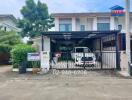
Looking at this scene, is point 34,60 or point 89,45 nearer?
point 34,60

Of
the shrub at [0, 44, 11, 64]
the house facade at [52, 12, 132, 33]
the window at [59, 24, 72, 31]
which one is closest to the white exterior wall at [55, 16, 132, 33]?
the house facade at [52, 12, 132, 33]

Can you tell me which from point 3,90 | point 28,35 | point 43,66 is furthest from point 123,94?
point 28,35

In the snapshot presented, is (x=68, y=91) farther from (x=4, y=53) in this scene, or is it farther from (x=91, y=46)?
(x=91, y=46)

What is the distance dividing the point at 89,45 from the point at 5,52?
11.5 metres

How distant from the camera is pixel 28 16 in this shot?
46250 millimetres

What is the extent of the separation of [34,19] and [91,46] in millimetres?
18067

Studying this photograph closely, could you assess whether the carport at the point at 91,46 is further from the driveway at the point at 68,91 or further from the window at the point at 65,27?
the driveway at the point at 68,91

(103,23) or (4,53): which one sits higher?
(103,23)

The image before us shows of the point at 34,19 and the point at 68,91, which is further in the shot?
the point at 34,19

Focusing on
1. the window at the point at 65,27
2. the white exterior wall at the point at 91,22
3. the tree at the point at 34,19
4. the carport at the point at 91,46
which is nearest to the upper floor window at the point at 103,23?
the white exterior wall at the point at 91,22

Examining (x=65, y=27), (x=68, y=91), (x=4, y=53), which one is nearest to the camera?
(x=68, y=91)

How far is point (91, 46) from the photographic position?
31609 millimetres

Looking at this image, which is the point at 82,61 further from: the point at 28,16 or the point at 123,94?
the point at 28,16

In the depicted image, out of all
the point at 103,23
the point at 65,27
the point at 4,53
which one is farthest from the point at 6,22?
the point at 103,23
